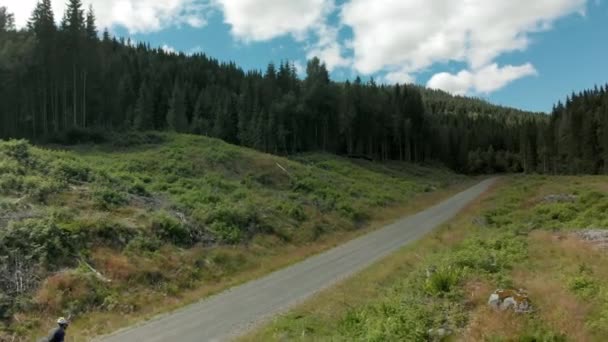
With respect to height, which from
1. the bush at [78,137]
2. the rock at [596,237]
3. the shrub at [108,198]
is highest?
the bush at [78,137]

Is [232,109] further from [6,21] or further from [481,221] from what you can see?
[481,221]

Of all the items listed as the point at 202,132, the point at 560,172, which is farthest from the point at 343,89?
the point at 560,172

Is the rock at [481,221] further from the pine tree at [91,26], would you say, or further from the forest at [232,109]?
the pine tree at [91,26]

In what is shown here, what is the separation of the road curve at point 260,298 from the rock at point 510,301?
25.4 ft

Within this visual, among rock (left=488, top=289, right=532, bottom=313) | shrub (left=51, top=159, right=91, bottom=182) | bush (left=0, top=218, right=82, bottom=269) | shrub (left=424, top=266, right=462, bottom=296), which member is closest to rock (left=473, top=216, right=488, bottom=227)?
shrub (left=424, top=266, right=462, bottom=296)

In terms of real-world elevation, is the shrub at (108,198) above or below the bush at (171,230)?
above

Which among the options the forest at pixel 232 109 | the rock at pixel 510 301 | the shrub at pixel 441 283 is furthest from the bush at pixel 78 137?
the rock at pixel 510 301

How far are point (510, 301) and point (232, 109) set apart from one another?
8900cm

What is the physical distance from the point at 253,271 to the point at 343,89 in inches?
3570

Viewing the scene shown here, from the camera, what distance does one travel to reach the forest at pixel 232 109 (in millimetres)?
67875

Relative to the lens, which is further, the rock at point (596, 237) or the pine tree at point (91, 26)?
the pine tree at point (91, 26)

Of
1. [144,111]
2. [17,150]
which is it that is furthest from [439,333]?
[144,111]

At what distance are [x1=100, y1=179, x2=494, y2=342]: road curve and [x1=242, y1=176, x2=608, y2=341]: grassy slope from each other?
1421 millimetres

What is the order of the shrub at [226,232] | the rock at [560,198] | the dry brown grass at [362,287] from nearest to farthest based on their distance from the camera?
the dry brown grass at [362,287] < the shrub at [226,232] < the rock at [560,198]
